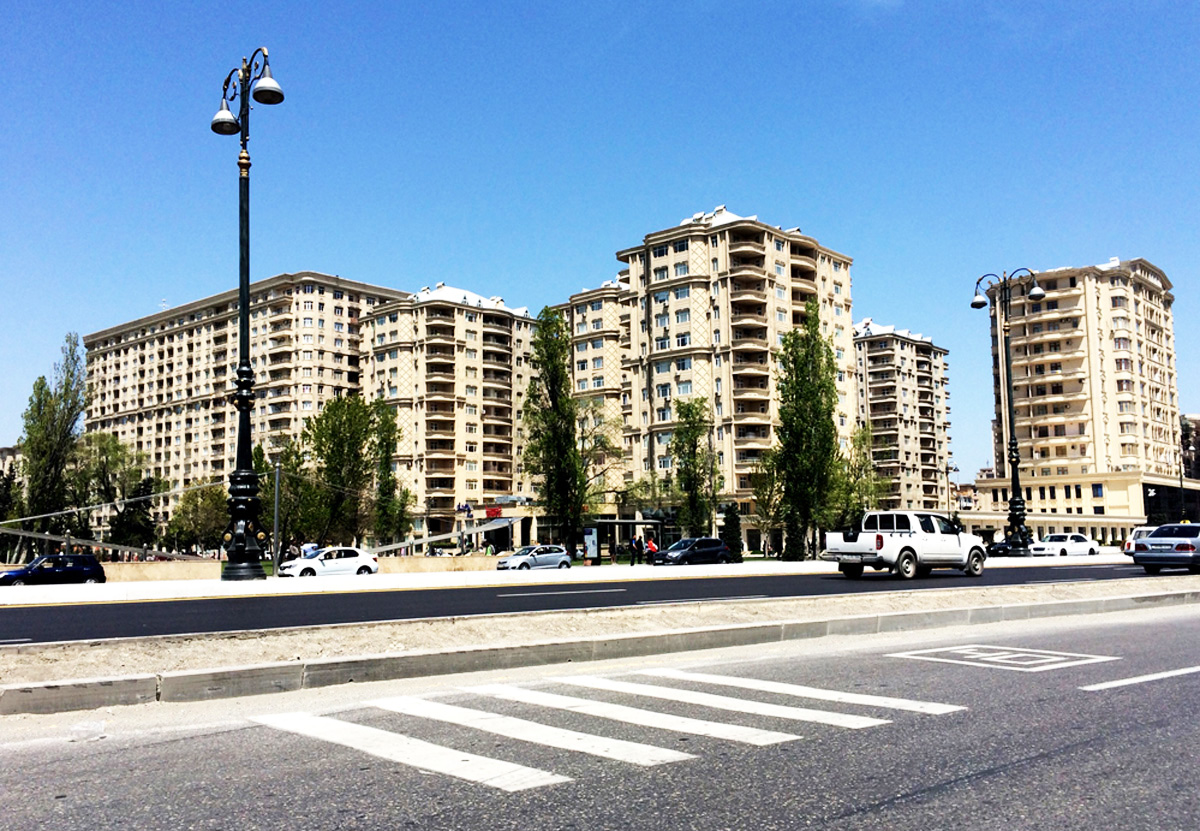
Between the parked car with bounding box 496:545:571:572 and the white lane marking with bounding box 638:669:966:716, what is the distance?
36.0m

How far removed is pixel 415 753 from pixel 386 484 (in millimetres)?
77827

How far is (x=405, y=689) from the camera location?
338 inches

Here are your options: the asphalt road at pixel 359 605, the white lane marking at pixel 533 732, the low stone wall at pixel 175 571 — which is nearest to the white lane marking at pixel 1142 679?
the white lane marking at pixel 533 732

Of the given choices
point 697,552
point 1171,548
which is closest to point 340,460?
point 697,552

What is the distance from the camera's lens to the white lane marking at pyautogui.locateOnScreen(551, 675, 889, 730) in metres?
6.76

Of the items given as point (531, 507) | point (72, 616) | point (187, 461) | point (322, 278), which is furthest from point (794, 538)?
point (187, 461)

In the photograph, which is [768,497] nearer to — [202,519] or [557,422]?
[557,422]

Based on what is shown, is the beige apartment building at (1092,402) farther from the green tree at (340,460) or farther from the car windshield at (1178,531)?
the car windshield at (1178,531)

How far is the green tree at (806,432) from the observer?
5966cm

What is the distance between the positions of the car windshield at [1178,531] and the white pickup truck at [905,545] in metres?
6.59

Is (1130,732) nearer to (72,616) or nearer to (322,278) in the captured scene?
(72,616)

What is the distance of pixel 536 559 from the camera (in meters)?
Result: 45.6

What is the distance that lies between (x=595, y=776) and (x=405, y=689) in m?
3.82

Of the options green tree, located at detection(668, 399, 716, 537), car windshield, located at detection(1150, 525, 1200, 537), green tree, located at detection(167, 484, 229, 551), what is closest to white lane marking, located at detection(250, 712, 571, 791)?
car windshield, located at detection(1150, 525, 1200, 537)
